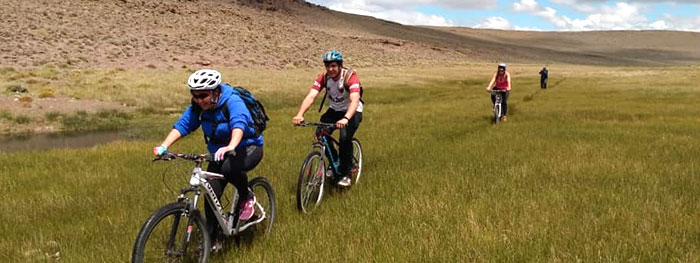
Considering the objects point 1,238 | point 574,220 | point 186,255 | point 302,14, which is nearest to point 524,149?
point 574,220

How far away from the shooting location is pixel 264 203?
681cm

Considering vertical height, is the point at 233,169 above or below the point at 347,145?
above

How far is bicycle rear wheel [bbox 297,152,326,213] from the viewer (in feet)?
23.6

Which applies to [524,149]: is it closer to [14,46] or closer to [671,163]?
[671,163]

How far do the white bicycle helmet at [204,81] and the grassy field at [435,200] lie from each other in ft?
6.44

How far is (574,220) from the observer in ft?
21.7

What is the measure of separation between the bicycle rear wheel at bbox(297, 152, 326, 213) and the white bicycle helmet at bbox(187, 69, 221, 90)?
7.56ft

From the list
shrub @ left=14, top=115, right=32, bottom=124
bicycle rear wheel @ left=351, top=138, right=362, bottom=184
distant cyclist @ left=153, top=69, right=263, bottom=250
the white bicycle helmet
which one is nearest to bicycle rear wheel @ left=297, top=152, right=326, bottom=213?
distant cyclist @ left=153, top=69, right=263, bottom=250

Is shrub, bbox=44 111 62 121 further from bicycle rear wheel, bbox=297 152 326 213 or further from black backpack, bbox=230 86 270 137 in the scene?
black backpack, bbox=230 86 270 137

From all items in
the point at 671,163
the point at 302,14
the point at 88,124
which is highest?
the point at 302,14

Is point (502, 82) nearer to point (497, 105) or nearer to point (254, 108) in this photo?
point (497, 105)

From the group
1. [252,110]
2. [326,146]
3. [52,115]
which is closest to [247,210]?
[252,110]

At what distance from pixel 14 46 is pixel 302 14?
95161 millimetres

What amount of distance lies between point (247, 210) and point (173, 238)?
3.97ft
